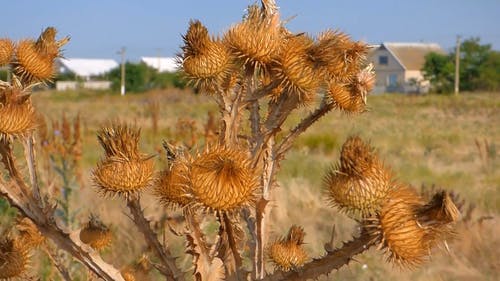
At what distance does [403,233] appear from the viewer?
62.0 inches

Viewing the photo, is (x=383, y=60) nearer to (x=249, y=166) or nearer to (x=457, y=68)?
(x=457, y=68)

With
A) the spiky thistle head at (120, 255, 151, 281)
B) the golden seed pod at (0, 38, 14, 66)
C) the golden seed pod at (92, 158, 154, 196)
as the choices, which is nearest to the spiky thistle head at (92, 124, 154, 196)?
the golden seed pod at (92, 158, 154, 196)

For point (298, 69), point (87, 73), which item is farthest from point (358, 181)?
point (87, 73)

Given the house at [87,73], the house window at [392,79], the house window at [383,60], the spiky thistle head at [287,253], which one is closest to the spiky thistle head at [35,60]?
the spiky thistle head at [287,253]

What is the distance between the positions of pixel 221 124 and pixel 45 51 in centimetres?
77

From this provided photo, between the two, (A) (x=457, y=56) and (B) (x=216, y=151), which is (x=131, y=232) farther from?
(A) (x=457, y=56)

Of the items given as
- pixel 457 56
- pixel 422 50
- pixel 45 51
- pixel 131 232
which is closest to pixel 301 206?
pixel 131 232

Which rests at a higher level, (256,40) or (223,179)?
(256,40)

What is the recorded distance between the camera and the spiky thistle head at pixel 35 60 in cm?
227

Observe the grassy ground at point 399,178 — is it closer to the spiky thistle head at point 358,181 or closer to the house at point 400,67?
the spiky thistle head at point 358,181

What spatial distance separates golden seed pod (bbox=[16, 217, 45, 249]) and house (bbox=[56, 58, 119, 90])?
77.2 metres

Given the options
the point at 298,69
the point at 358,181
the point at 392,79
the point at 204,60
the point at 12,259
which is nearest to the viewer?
the point at 358,181

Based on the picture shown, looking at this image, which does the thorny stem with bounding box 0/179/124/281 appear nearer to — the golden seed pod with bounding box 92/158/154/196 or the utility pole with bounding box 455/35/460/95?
the golden seed pod with bounding box 92/158/154/196

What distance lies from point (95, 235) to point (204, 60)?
97 centimetres
